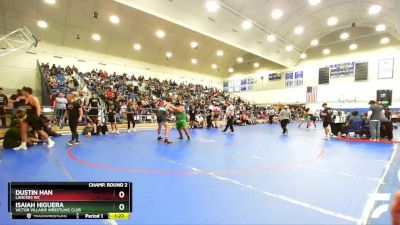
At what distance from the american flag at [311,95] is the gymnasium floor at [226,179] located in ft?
76.4

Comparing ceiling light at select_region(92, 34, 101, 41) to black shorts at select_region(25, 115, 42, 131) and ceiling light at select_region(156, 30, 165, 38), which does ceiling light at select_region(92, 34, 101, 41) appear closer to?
ceiling light at select_region(156, 30, 165, 38)

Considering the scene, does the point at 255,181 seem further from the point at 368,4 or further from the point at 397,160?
the point at 368,4

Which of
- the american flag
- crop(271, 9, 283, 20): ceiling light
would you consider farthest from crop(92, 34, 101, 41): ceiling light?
the american flag

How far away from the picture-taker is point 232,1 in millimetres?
14305

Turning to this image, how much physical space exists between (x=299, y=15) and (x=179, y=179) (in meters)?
18.6

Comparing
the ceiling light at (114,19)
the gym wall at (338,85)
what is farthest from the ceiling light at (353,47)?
the ceiling light at (114,19)

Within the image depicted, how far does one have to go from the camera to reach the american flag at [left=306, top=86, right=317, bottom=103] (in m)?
27.9

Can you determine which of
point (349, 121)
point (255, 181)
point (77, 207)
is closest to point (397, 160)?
point (255, 181)

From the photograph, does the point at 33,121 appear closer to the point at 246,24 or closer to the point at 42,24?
the point at 42,24

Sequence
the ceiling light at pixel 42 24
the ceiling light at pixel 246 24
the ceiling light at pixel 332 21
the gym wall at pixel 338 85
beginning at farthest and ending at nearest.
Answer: the gym wall at pixel 338 85, the ceiling light at pixel 332 21, the ceiling light at pixel 42 24, the ceiling light at pixel 246 24

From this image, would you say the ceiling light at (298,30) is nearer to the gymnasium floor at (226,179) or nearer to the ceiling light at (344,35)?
the ceiling light at (344,35)
